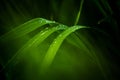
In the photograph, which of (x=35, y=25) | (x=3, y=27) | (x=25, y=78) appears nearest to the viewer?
(x=35, y=25)

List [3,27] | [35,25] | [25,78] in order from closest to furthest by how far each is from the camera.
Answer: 1. [35,25]
2. [25,78]
3. [3,27]

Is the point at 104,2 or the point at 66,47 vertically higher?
the point at 104,2

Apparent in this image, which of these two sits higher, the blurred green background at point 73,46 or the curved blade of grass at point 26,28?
the curved blade of grass at point 26,28

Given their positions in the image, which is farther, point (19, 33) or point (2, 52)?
point (2, 52)

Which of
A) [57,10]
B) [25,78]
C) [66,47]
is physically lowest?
[25,78]

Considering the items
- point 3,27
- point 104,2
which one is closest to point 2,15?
point 3,27

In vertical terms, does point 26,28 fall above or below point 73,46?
above

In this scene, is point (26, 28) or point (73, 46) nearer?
point (26, 28)

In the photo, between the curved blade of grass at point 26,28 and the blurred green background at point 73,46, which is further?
the blurred green background at point 73,46

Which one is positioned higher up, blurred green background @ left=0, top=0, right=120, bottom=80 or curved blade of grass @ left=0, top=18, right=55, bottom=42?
curved blade of grass @ left=0, top=18, right=55, bottom=42

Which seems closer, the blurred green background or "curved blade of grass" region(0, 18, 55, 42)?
"curved blade of grass" region(0, 18, 55, 42)

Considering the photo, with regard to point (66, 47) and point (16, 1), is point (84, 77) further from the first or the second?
point (16, 1)
